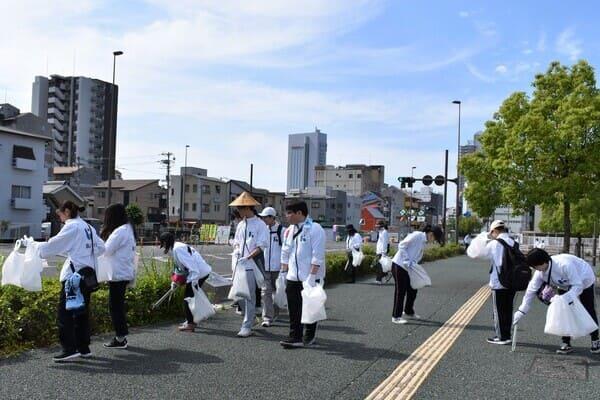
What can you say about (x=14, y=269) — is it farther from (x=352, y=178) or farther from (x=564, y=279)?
(x=352, y=178)

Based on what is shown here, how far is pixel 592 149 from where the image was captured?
16.8m

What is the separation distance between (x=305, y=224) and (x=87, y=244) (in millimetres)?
2602

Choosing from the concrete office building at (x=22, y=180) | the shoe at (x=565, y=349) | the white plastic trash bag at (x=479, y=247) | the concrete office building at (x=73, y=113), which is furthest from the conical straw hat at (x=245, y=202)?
the concrete office building at (x=73, y=113)

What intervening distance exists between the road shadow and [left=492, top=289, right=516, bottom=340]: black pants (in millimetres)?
3809

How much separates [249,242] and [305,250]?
120 centimetres

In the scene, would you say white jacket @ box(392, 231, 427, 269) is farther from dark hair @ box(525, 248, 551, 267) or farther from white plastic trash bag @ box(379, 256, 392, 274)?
white plastic trash bag @ box(379, 256, 392, 274)

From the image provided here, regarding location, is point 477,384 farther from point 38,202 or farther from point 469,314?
point 38,202

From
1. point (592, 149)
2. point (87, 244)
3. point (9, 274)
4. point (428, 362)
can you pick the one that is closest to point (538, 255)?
point (428, 362)

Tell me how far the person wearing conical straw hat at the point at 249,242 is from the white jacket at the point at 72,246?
234 centimetres

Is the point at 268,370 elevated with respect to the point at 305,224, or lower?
lower

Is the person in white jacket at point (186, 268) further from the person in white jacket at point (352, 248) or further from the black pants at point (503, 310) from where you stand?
→ the person in white jacket at point (352, 248)

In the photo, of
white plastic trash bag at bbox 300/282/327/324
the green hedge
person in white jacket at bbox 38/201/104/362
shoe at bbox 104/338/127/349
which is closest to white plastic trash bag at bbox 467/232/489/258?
white plastic trash bag at bbox 300/282/327/324

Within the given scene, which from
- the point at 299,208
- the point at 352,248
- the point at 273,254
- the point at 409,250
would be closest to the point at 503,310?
the point at 409,250

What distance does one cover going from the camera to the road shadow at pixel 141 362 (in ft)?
19.3
